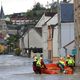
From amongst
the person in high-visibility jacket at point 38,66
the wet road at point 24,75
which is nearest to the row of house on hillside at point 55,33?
the wet road at point 24,75

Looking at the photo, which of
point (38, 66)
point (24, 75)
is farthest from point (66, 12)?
point (24, 75)

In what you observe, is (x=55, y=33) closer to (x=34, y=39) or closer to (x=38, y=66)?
(x=38, y=66)

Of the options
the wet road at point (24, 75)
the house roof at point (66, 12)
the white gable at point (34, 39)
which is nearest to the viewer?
the wet road at point (24, 75)

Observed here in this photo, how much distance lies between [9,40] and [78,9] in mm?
124990

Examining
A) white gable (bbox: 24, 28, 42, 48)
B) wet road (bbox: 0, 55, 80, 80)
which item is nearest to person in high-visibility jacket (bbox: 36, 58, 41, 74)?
wet road (bbox: 0, 55, 80, 80)

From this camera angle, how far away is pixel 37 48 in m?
108

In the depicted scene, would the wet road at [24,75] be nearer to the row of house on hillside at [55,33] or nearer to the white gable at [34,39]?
the row of house on hillside at [55,33]

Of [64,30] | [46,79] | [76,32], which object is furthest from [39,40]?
[46,79]

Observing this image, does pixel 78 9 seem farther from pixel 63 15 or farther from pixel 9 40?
pixel 9 40

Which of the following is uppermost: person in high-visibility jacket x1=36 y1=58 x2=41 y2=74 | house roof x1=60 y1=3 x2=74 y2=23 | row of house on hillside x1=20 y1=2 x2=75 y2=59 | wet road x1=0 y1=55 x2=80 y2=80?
house roof x1=60 y1=3 x2=74 y2=23

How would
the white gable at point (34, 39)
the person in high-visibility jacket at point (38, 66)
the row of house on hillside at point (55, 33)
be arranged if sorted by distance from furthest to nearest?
the white gable at point (34, 39)
the row of house on hillside at point (55, 33)
the person in high-visibility jacket at point (38, 66)

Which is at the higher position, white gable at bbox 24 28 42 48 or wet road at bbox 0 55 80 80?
white gable at bbox 24 28 42 48

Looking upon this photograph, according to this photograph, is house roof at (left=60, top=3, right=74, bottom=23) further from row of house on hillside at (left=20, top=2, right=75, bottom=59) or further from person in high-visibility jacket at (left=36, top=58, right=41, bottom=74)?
person in high-visibility jacket at (left=36, top=58, right=41, bottom=74)

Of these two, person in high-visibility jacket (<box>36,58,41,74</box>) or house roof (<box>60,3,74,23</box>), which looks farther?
house roof (<box>60,3,74,23</box>)
